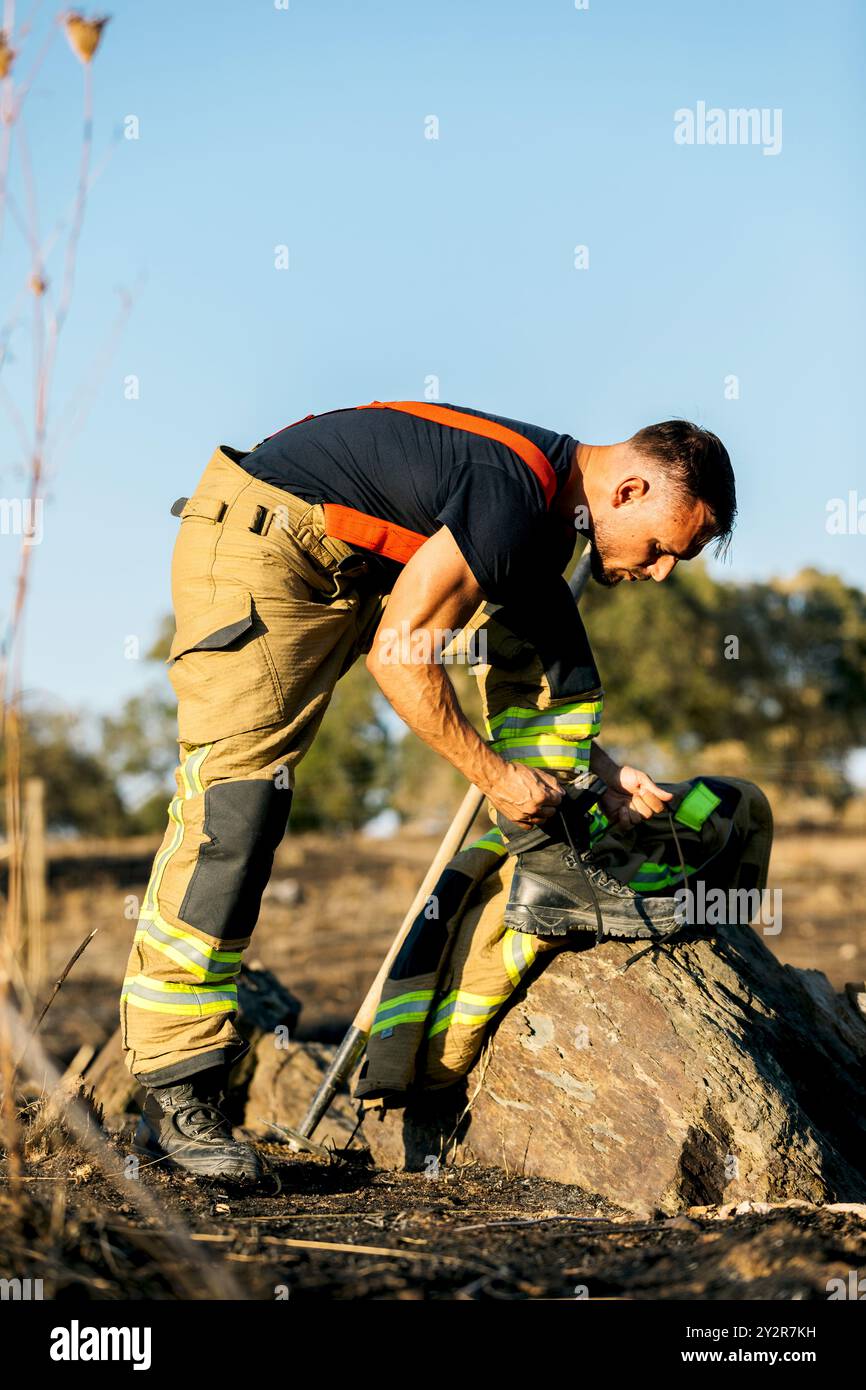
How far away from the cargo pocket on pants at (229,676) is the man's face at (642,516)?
1164 mm

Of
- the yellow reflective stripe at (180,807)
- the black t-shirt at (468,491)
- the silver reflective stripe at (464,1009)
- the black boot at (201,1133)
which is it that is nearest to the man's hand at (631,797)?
the black t-shirt at (468,491)

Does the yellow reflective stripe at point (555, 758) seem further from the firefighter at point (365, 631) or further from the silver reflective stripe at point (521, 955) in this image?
the silver reflective stripe at point (521, 955)

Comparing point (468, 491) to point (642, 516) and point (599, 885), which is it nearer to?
point (642, 516)

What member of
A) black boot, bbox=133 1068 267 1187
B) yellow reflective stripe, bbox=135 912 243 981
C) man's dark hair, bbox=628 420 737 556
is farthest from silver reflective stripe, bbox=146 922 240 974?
man's dark hair, bbox=628 420 737 556

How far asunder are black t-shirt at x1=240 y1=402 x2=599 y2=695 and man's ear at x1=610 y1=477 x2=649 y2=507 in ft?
0.57

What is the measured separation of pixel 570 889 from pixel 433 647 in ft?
3.32

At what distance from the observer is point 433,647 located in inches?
142

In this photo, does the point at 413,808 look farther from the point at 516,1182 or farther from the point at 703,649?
the point at 516,1182

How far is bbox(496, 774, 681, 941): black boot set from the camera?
4.07m

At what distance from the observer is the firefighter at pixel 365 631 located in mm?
3678

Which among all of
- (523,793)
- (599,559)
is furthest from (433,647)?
(599,559)

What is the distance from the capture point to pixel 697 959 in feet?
14.3

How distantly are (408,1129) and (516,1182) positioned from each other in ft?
2.11
